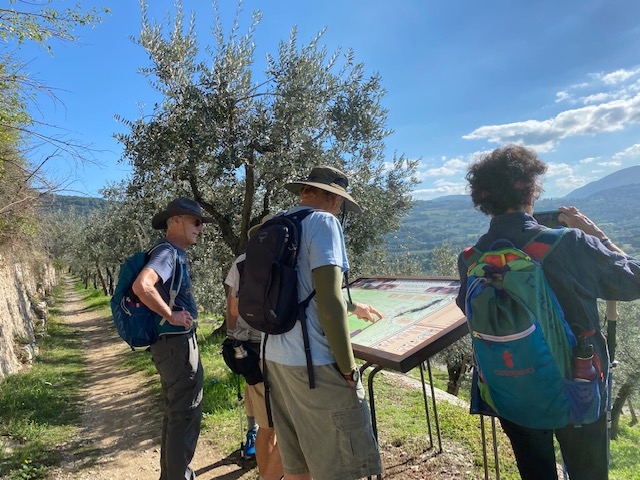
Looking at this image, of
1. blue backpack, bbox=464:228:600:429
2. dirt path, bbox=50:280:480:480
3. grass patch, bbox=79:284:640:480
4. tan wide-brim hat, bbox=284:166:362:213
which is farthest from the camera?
grass patch, bbox=79:284:640:480

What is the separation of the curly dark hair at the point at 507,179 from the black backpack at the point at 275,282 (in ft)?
3.70

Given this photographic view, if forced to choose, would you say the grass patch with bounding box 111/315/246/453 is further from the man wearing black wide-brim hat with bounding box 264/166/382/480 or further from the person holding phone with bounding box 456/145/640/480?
the person holding phone with bounding box 456/145/640/480

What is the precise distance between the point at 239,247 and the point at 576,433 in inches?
274

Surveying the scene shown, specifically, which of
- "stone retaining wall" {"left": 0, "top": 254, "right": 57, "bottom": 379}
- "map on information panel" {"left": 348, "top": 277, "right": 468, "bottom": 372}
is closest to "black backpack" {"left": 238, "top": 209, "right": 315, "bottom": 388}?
"map on information panel" {"left": 348, "top": 277, "right": 468, "bottom": 372}

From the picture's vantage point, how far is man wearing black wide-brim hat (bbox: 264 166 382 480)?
2064mm

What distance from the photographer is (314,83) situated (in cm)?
725

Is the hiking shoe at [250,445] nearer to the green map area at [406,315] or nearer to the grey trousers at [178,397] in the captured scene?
the grey trousers at [178,397]

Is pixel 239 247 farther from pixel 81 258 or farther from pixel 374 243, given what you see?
pixel 81 258

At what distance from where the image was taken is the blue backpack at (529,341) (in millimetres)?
1918

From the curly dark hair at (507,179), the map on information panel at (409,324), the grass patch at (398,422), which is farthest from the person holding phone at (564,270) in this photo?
the grass patch at (398,422)

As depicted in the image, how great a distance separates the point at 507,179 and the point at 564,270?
588 mm

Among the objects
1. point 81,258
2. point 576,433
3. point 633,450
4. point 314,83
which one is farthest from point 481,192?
point 81,258

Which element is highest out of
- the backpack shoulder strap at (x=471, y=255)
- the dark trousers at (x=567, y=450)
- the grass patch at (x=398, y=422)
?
the backpack shoulder strap at (x=471, y=255)

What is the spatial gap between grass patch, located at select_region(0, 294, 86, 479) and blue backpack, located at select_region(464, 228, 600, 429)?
552cm
